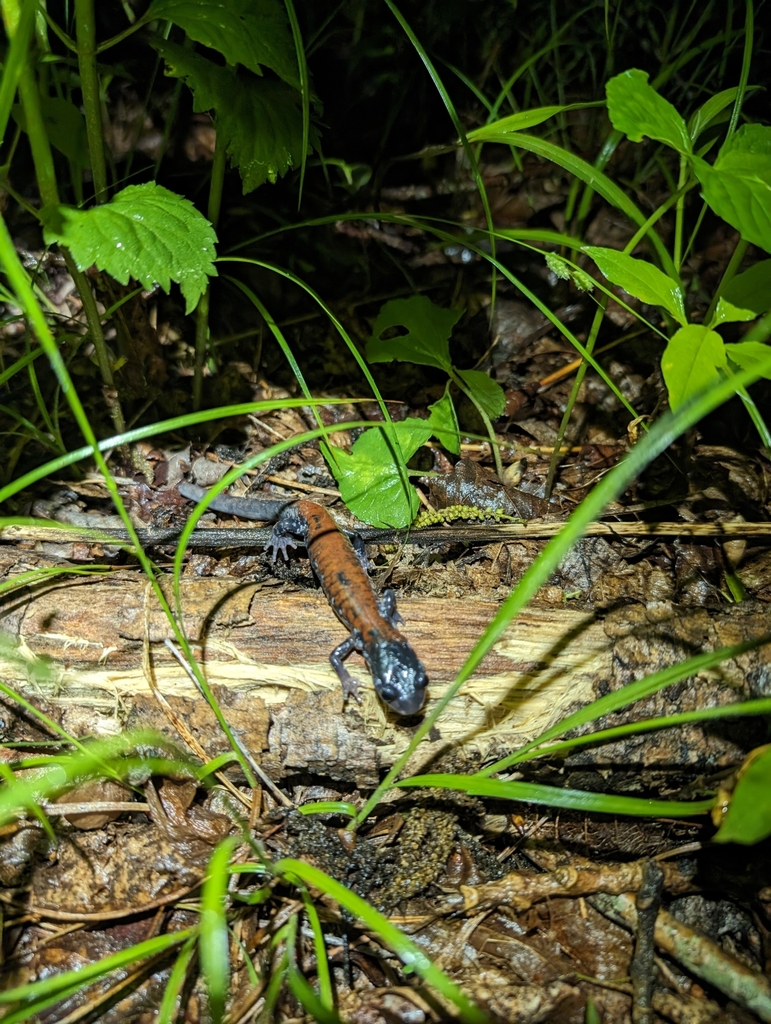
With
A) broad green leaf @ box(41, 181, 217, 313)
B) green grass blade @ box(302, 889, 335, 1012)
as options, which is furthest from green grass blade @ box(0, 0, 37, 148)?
green grass blade @ box(302, 889, 335, 1012)

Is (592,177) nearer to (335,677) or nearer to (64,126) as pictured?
(335,677)

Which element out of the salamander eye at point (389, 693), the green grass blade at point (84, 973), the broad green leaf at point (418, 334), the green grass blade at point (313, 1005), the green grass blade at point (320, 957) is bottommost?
the green grass blade at point (320, 957)

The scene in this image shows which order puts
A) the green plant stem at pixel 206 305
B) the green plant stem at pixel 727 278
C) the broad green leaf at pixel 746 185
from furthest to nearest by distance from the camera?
the green plant stem at pixel 206 305 → the green plant stem at pixel 727 278 → the broad green leaf at pixel 746 185

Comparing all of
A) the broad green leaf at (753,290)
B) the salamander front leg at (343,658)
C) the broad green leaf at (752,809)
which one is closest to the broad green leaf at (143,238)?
the salamander front leg at (343,658)

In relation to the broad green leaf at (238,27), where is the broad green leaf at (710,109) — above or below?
below

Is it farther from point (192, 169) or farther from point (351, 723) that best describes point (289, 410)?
point (351, 723)

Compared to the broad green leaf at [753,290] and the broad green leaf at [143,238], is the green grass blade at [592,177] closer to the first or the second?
the broad green leaf at [753,290]
